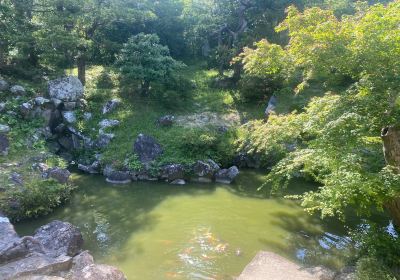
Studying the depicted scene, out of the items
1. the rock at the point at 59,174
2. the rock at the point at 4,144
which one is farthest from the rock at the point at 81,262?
the rock at the point at 4,144

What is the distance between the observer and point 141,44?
2003cm

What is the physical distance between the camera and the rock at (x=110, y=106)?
19977mm

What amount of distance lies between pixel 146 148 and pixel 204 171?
10.3 feet

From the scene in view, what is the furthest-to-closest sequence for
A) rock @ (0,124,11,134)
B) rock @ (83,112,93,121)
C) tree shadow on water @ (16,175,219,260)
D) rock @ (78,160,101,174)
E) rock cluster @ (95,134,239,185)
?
rock @ (83,112,93,121)
rock @ (78,160,101,174)
rock cluster @ (95,134,239,185)
rock @ (0,124,11,134)
tree shadow on water @ (16,175,219,260)

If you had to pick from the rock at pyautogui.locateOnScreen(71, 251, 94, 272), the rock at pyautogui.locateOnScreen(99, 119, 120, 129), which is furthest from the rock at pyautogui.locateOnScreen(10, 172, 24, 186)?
the rock at pyautogui.locateOnScreen(99, 119, 120, 129)

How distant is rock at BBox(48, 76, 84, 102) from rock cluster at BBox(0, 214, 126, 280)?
9.93 m

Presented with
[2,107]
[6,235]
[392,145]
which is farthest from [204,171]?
[2,107]

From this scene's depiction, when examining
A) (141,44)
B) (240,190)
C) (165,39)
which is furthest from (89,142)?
(165,39)

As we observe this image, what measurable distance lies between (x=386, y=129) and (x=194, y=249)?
5922 mm

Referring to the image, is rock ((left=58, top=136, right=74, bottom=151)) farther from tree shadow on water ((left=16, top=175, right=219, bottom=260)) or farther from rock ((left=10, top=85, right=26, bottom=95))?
rock ((left=10, top=85, right=26, bottom=95))

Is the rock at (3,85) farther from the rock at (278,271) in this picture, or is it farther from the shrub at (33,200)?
the rock at (278,271)

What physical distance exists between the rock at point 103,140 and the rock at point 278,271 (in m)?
11.1

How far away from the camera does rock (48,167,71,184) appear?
1335cm

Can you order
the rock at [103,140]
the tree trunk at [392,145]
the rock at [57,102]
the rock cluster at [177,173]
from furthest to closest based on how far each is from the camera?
the rock at [57,102] < the rock at [103,140] < the rock cluster at [177,173] < the tree trunk at [392,145]
